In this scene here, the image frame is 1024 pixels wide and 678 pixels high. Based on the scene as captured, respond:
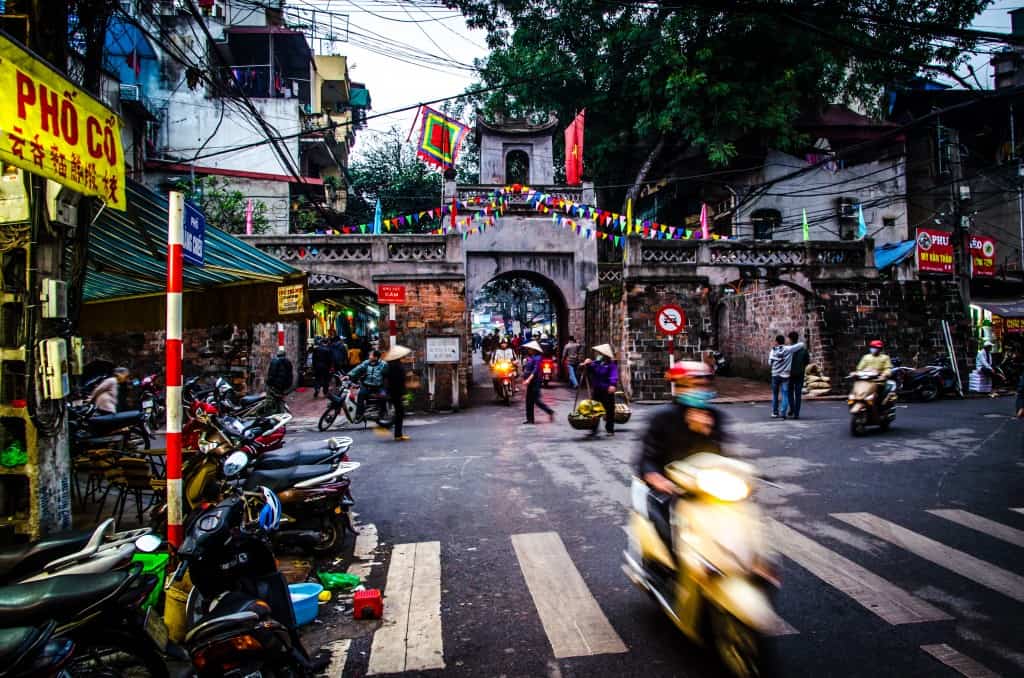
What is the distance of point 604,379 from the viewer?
35.4 ft

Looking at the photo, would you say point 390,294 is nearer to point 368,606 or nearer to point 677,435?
point 368,606

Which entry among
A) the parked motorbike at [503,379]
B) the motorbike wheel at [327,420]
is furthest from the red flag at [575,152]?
the motorbike wheel at [327,420]

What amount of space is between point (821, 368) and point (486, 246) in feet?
38.9

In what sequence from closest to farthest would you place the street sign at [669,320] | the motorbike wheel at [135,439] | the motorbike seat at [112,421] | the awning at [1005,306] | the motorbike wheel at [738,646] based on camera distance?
the motorbike wheel at [738,646] < the motorbike wheel at [135,439] < the motorbike seat at [112,421] < the street sign at [669,320] < the awning at [1005,306]

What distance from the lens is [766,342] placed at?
20.8m

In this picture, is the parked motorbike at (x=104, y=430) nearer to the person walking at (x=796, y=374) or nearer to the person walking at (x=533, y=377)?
the person walking at (x=533, y=377)

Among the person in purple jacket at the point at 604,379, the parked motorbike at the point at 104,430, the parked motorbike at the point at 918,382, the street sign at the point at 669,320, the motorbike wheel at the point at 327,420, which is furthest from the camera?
the parked motorbike at the point at 918,382

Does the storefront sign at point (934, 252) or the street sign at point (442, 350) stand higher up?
the storefront sign at point (934, 252)

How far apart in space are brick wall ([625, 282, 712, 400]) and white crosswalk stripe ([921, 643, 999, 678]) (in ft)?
44.6

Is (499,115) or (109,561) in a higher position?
(499,115)

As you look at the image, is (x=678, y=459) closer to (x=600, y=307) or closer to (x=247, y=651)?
(x=247, y=651)

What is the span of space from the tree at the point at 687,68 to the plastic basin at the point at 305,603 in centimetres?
2066

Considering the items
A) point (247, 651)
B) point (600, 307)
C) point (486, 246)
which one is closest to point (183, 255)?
point (247, 651)

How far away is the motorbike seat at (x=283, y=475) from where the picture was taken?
5.14 m
